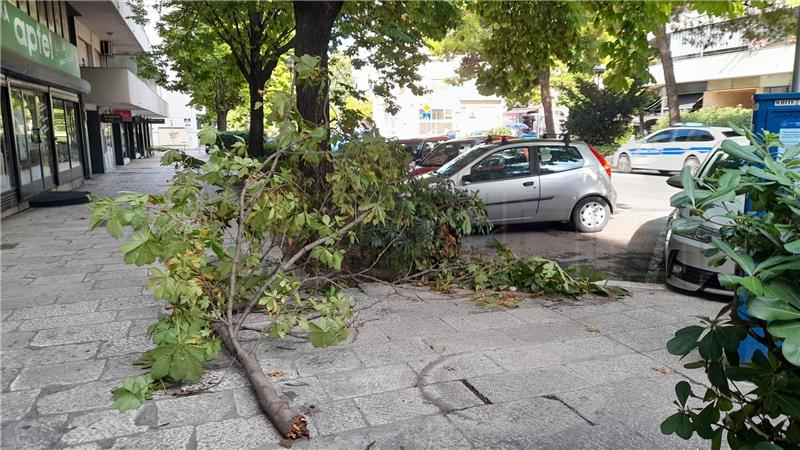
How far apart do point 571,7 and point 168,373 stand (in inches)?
314

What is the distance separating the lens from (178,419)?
3.25 metres

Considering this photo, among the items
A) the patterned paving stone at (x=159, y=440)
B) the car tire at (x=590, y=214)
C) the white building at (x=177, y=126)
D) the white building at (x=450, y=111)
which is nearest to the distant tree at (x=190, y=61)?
the car tire at (x=590, y=214)

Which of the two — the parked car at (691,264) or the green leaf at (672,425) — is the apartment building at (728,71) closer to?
the parked car at (691,264)

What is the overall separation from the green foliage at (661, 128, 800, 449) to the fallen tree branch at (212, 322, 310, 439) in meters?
1.82

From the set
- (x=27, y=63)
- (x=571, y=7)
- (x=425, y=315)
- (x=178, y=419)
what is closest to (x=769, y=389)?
(x=178, y=419)

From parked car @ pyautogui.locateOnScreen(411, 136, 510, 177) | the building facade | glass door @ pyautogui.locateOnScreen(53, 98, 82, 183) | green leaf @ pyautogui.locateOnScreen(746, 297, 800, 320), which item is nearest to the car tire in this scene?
parked car @ pyautogui.locateOnScreen(411, 136, 510, 177)

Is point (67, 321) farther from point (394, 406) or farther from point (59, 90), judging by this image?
point (59, 90)

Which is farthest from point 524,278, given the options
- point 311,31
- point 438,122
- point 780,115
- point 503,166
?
point 438,122

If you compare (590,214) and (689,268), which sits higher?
(590,214)

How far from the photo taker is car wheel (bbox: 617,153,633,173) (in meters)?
21.5

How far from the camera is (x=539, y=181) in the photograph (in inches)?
365

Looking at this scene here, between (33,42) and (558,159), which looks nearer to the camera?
(558,159)

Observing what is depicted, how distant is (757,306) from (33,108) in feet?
51.2

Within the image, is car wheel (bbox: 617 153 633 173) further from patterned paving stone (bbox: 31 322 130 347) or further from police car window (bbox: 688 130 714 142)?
patterned paving stone (bbox: 31 322 130 347)
